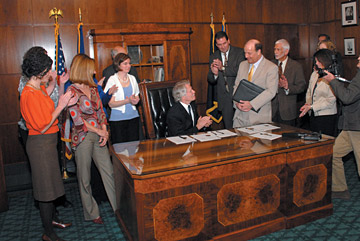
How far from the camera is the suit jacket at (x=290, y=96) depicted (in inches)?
188

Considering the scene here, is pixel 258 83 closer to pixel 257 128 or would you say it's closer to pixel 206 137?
pixel 257 128

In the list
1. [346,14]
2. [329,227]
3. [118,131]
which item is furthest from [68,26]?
[346,14]

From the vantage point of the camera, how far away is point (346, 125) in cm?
362

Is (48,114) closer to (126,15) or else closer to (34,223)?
(34,223)

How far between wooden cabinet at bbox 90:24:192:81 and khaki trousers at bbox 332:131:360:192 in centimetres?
265

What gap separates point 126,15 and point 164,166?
3.99 meters

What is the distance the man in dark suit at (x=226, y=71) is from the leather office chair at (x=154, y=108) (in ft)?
4.01

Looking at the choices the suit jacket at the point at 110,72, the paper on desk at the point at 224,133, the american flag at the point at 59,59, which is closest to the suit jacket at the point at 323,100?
the paper on desk at the point at 224,133

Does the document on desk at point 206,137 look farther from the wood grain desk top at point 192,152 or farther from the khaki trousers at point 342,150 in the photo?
the khaki trousers at point 342,150

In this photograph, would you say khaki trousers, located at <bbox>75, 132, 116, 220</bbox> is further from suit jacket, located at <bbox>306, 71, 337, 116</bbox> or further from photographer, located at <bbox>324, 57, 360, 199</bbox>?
suit jacket, located at <bbox>306, 71, 337, 116</bbox>

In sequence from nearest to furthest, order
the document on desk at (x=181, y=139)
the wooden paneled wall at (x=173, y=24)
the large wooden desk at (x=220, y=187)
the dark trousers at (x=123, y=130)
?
1. the large wooden desk at (x=220, y=187)
2. the document on desk at (x=181, y=139)
3. the dark trousers at (x=123, y=130)
4. the wooden paneled wall at (x=173, y=24)

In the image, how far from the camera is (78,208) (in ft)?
13.1

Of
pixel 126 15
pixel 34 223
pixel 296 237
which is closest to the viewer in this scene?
pixel 296 237

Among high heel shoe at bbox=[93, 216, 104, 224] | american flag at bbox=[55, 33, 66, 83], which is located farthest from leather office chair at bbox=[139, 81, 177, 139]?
american flag at bbox=[55, 33, 66, 83]
